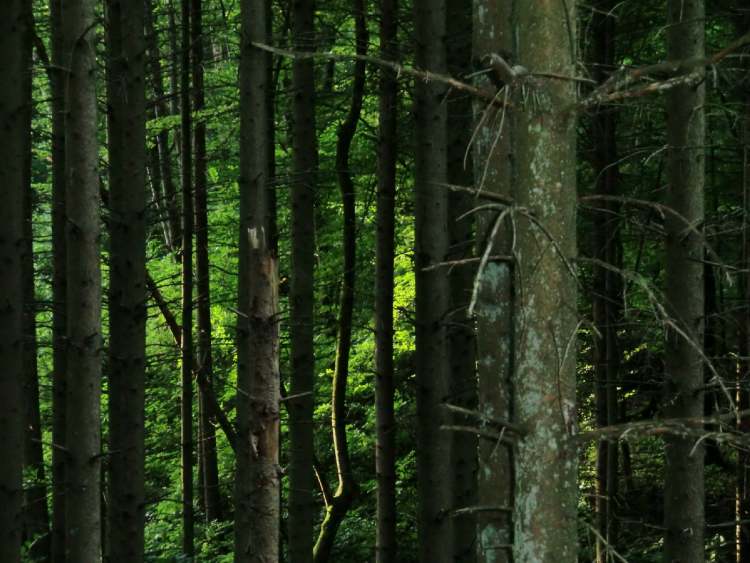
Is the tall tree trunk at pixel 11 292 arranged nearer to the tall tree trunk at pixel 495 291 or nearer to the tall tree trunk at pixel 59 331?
the tall tree trunk at pixel 59 331

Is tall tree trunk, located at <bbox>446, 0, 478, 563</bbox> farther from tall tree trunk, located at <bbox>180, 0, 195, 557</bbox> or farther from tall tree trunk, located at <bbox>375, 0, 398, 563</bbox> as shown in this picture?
tall tree trunk, located at <bbox>180, 0, 195, 557</bbox>

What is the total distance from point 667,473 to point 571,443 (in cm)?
340

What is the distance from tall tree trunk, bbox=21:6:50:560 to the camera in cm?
1241

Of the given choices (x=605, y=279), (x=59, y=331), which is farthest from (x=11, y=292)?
(x=605, y=279)

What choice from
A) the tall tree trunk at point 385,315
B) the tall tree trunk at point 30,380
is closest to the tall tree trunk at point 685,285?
the tall tree trunk at point 385,315

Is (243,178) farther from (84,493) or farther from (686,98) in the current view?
(686,98)

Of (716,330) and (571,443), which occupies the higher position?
(716,330)

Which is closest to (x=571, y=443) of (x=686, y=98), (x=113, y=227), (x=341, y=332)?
(x=686, y=98)

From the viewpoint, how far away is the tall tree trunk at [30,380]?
40.7 feet

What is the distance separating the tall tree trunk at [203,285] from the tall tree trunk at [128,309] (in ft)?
9.46

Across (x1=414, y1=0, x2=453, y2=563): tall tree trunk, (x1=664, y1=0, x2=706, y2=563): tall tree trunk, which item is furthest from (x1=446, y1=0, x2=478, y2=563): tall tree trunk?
(x1=664, y1=0, x2=706, y2=563): tall tree trunk

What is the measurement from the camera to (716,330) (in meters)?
14.4

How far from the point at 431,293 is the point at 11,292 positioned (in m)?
3.75

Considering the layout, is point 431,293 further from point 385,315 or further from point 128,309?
point 128,309
